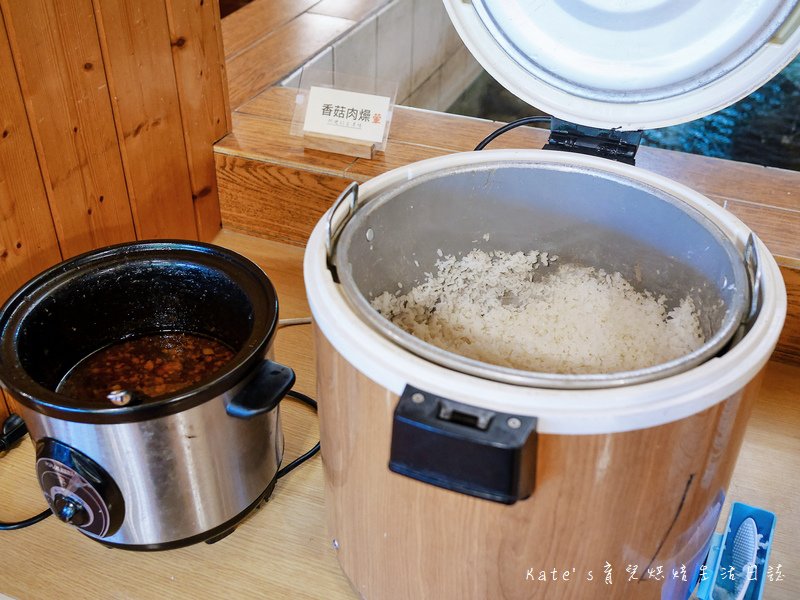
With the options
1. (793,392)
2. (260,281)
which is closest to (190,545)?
(260,281)

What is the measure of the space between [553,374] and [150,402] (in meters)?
0.45

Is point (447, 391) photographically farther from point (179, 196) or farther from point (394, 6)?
point (394, 6)

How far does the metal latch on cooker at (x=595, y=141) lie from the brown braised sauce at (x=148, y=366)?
569mm

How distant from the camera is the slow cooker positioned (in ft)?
2.79

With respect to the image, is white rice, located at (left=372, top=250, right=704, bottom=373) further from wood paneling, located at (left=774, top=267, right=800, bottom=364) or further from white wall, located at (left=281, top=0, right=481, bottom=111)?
white wall, located at (left=281, top=0, right=481, bottom=111)

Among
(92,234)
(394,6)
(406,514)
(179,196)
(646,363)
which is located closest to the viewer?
(406,514)

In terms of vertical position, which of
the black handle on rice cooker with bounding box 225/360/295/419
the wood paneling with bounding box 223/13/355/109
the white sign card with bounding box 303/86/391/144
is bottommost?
the wood paneling with bounding box 223/13/355/109

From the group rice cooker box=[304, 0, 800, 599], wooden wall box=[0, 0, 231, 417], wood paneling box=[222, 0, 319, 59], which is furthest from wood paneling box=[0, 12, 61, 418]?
wood paneling box=[222, 0, 319, 59]

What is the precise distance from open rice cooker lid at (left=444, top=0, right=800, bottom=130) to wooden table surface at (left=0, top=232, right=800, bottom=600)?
23.2 inches

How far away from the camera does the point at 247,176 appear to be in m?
1.53

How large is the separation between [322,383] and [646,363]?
1.35ft

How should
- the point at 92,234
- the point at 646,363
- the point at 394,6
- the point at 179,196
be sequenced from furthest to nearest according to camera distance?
the point at 394,6, the point at 179,196, the point at 92,234, the point at 646,363

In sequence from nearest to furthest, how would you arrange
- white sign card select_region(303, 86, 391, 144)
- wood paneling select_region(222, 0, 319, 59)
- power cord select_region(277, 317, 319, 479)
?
power cord select_region(277, 317, 319, 479)
white sign card select_region(303, 86, 391, 144)
wood paneling select_region(222, 0, 319, 59)

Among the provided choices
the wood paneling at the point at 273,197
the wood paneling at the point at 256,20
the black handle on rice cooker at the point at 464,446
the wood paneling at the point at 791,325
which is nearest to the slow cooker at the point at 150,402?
the black handle on rice cooker at the point at 464,446
